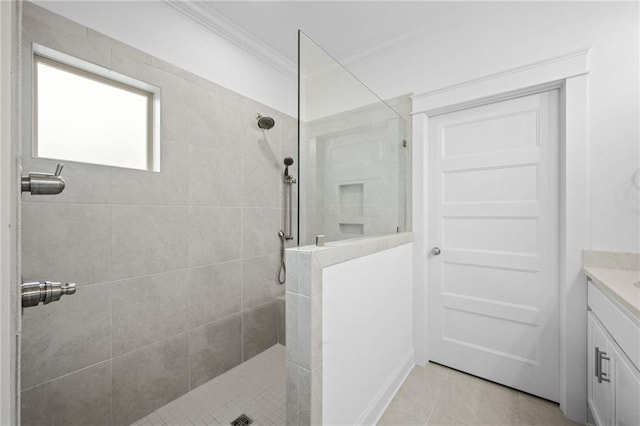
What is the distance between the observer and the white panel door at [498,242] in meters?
1.74

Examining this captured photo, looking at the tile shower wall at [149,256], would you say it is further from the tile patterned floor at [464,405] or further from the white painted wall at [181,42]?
the tile patterned floor at [464,405]

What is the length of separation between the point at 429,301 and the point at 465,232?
24.7 inches

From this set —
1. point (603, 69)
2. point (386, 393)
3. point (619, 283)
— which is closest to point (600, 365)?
point (619, 283)

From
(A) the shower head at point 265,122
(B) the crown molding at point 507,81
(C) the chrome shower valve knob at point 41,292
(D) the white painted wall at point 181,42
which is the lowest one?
(C) the chrome shower valve knob at point 41,292

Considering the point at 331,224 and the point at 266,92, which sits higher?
the point at 266,92

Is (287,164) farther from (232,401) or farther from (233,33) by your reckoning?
(232,401)

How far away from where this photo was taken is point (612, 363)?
1.18 meters

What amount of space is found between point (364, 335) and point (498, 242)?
1193 mm

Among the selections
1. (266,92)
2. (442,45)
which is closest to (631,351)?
(442,45)

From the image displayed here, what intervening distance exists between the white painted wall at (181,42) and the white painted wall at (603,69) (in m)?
1.78

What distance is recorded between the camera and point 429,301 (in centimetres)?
218

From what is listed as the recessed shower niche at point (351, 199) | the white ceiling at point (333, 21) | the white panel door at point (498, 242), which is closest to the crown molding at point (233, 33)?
the white ceiling at point (333, 21)

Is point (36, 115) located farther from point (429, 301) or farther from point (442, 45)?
point (429, 301)

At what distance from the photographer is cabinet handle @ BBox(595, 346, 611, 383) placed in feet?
4.11
